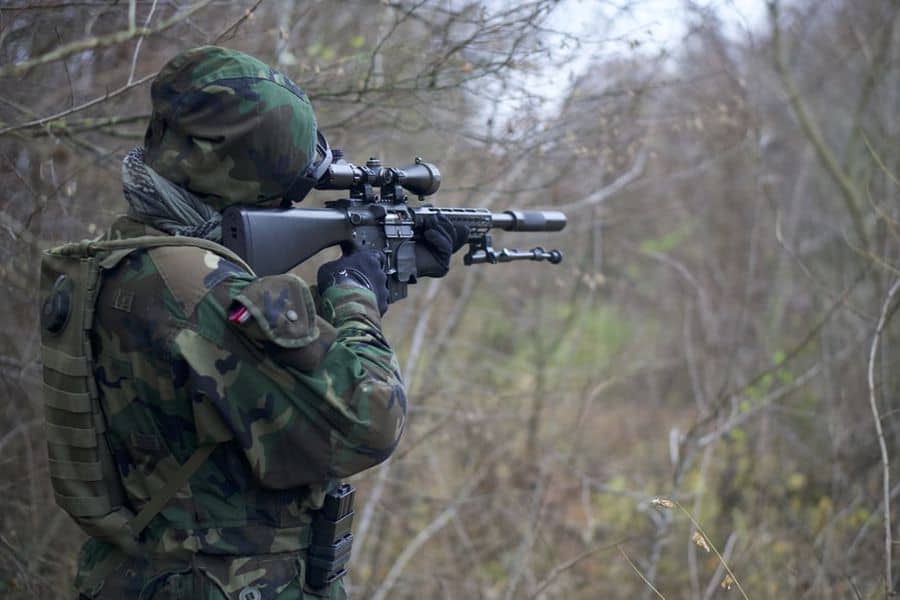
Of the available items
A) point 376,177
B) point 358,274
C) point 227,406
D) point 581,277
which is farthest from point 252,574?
point 581,277

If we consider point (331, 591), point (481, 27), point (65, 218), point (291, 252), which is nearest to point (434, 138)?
point (481, 27)

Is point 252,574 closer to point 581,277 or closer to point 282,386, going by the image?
point 282,386

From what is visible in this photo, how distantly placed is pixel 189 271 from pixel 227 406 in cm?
30

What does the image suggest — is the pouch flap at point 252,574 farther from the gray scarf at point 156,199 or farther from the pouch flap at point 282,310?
the gray scarf at point 156,199

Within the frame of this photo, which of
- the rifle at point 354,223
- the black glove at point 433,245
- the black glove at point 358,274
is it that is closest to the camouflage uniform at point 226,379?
the rifle at point 354,223

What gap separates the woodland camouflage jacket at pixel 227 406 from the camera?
177cm

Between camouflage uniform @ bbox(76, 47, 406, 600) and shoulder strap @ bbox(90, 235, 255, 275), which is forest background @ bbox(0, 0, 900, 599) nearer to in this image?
camouflage uniform @ bbox(76, 47, 406, 600)

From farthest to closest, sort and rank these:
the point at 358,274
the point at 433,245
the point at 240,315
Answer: the point at 433,245, the point at 358,274, the point at 240,315

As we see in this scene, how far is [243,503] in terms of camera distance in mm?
1894

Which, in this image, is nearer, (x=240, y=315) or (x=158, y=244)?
(x=240, y=315)

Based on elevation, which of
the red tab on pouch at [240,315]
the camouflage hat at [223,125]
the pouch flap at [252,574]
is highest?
the camouflage hat at [223,125]

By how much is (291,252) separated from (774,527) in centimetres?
462

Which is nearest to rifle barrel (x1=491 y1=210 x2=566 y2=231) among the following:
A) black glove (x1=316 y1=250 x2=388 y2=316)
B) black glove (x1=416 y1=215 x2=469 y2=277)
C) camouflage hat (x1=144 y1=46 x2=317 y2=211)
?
black glove (x1=416 y1=215 x2=469 y2=277)

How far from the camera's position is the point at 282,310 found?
1734 millimetres
